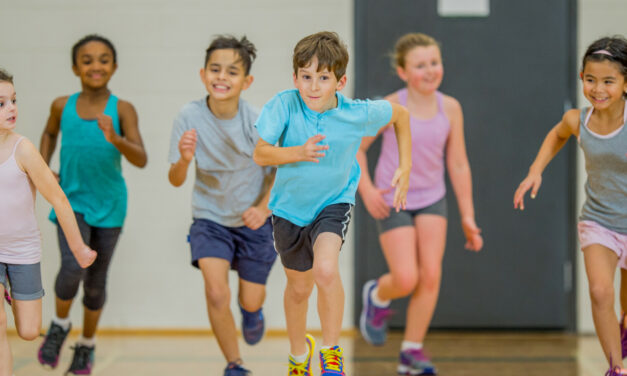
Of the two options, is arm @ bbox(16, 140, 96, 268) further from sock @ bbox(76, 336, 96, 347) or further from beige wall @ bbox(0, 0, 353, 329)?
beige wall @ bbox(0, 0, 353, 329)

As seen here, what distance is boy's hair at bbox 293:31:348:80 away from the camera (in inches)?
124

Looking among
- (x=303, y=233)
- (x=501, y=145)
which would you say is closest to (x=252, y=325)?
(x=303, y=233)

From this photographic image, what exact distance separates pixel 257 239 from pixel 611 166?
1666 mm

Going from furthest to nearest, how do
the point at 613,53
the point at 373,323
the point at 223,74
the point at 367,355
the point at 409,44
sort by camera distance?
1. the point at 367,355
2. the point at 373,323
3. the point at 409,44
4. the point at 223,74
5. the point at 613,53

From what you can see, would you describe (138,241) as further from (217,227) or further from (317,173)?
(317,173)

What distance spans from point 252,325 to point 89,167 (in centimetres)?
116

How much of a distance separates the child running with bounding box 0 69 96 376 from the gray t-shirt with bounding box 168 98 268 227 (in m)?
0.74

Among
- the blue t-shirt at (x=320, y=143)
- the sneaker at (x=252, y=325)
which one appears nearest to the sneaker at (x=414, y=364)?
the sneaker at (x=252, y=325)

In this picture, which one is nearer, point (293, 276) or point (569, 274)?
point (293, 276)

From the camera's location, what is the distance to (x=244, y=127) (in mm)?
3836

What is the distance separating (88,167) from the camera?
13.2 ft

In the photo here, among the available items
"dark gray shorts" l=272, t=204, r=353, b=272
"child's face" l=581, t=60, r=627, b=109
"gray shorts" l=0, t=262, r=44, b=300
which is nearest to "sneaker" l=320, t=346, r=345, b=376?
"dark gray shorts" l=272, t=204, r=353, b=272

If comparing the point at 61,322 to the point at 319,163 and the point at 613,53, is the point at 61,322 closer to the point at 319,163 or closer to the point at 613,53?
the point at 319,163

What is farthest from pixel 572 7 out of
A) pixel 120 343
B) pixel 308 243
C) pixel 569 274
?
pixel 120 343
